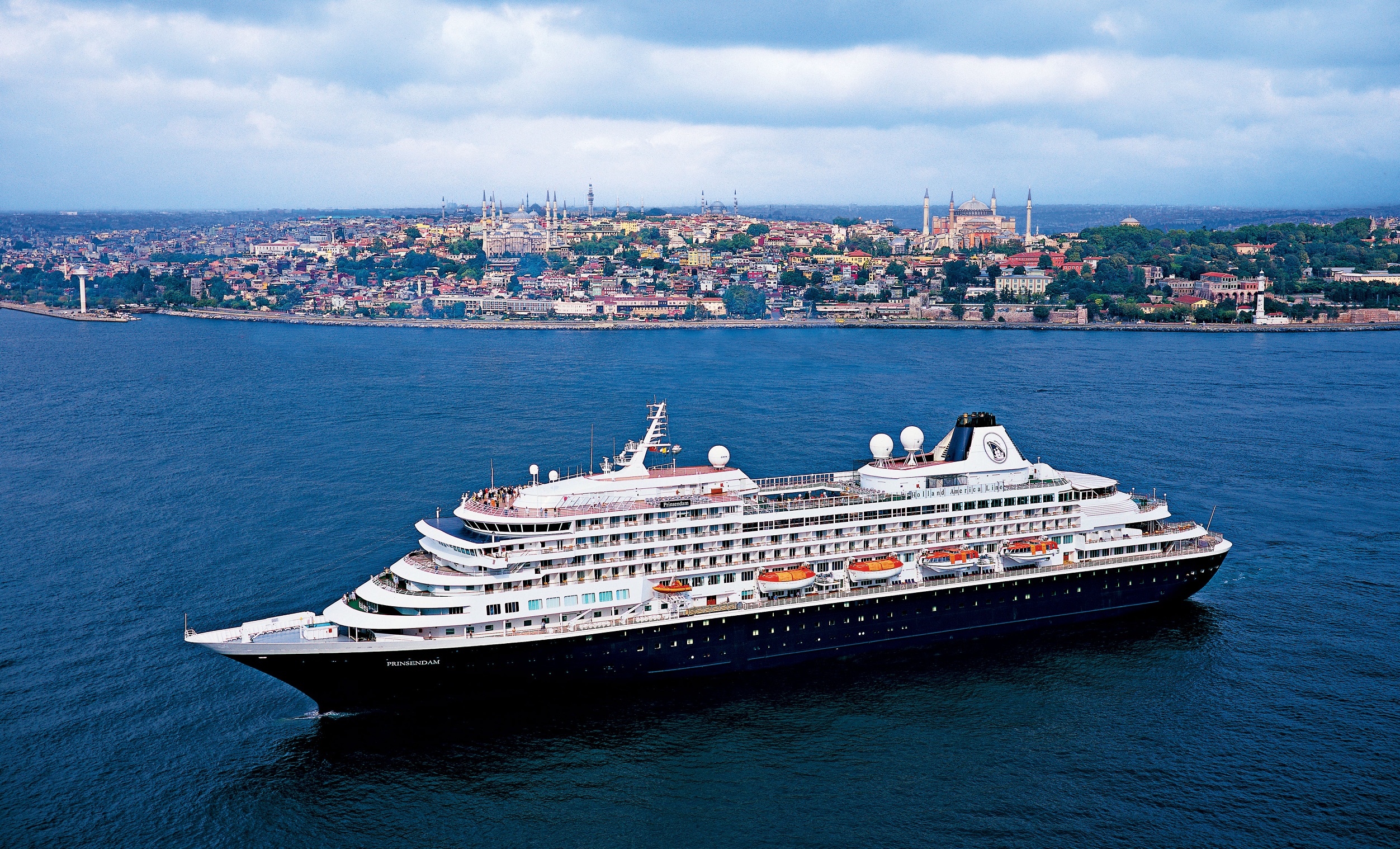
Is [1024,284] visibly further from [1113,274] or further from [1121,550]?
[1121,550]

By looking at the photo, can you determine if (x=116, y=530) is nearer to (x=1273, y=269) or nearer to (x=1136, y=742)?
(x=1136, y=742)

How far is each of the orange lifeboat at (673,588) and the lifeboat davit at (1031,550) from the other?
248 inches

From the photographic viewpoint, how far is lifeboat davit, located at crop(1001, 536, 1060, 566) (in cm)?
2114

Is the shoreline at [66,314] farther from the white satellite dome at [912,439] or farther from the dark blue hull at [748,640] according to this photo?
the white satellite dome at [912,439]

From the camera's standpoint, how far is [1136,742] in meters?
17.7

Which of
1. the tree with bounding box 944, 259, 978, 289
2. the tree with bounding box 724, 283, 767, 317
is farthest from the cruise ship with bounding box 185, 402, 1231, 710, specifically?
the tree with bounding box 944, 259, 978, 289

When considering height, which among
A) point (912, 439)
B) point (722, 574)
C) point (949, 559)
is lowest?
point (722, 574)

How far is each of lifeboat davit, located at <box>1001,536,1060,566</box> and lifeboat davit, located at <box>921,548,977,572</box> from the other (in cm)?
71

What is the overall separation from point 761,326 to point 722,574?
70186 mm

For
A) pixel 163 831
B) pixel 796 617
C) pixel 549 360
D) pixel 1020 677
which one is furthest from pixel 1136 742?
pixel 549 360

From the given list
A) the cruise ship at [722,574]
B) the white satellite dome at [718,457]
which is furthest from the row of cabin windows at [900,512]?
the white satellite dome at [718,457]

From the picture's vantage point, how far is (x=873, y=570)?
66.2 ft

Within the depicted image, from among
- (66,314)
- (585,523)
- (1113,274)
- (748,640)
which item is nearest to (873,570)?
(748,640)

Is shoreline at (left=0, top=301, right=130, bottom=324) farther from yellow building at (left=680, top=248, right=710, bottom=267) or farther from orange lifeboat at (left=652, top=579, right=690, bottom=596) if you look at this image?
orange lifeboat at (left=652, top=579, right=690, bottom=596)
